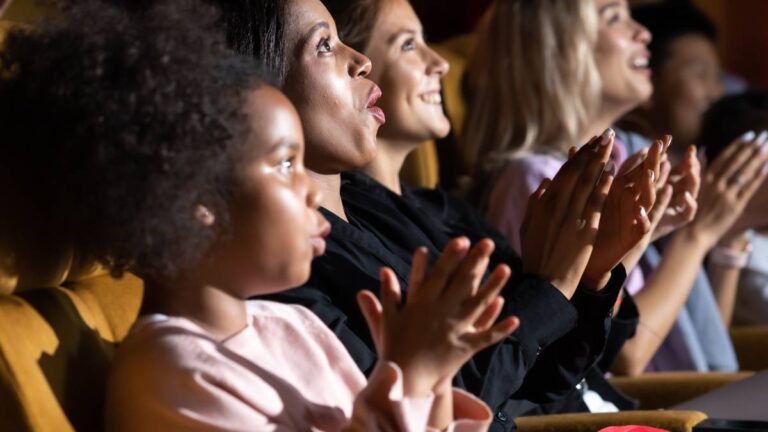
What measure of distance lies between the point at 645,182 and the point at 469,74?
96 cm

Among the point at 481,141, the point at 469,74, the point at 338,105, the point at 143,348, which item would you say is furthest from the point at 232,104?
the point at 469,74

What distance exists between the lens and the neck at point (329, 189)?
126 centimetres

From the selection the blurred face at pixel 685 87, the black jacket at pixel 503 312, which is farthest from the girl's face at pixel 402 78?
the blurred face at pixel 685 87

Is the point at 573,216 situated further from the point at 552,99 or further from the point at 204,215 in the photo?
the point at 552,99

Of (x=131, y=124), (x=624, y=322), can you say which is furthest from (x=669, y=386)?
(x=131, y=124)

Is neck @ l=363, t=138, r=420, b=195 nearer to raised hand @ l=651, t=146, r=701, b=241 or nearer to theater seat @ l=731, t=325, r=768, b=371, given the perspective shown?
raised hand @ l=651, t=146, r=701, b=241

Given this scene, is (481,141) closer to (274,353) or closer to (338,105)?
(338,105)

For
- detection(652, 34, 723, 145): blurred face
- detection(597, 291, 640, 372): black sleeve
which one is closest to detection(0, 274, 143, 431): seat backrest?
detection(597, 291, 640, 372): black sleeve

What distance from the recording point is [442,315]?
0.84m

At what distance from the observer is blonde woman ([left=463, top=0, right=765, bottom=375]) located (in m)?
1.81

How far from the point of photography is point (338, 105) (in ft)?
4.01

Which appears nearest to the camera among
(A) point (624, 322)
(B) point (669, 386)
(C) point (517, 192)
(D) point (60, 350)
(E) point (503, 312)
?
(D) point (60, 350)

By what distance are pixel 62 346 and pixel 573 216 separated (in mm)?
528

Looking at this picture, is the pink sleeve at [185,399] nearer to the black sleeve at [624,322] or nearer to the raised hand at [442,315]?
the raised hand at [442,315]
